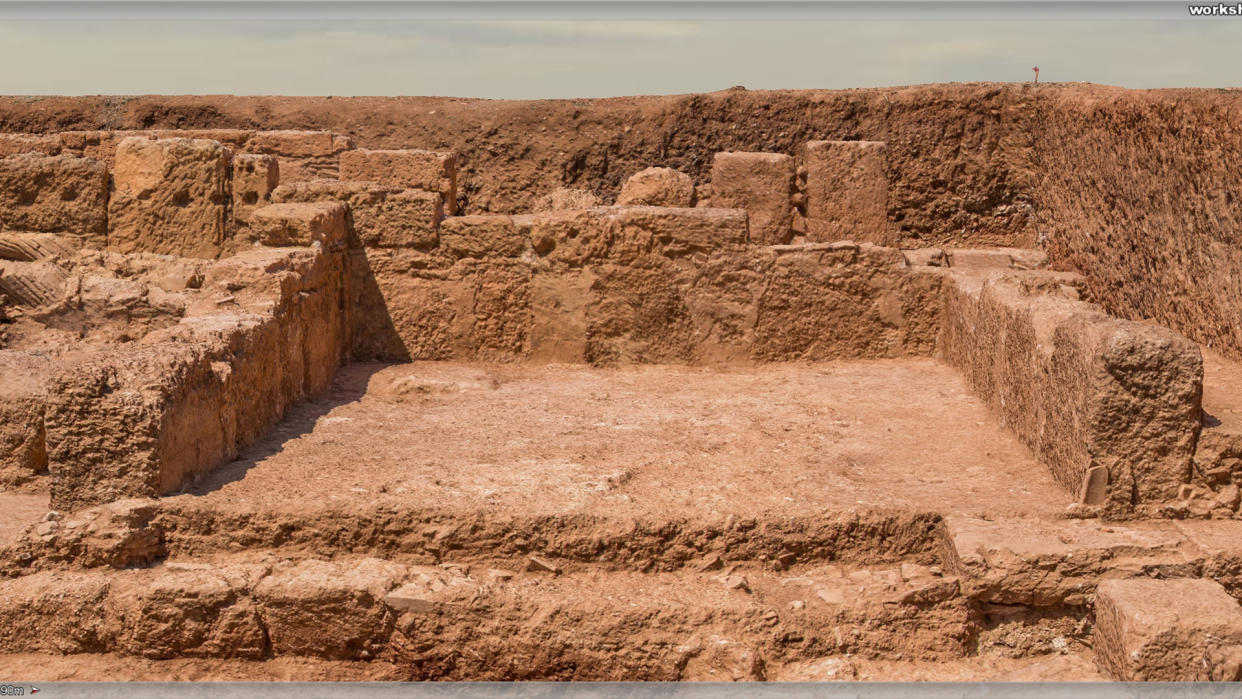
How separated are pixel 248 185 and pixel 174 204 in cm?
42

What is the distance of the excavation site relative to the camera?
4.00 m

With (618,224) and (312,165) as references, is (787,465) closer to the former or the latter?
(618,224)

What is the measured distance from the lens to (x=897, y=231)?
29.8 feet

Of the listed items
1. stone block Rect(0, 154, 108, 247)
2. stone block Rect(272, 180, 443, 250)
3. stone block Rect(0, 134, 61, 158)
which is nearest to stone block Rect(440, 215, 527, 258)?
stone block Rect(272, 180, 443, 250)

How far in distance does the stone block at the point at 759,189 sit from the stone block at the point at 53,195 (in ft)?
12.1

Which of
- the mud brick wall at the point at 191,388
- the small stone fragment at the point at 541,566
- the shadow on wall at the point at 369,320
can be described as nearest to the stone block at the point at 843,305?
the shadow on wall at the point at 369,320

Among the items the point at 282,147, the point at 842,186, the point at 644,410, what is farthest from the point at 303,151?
the point at 842,186

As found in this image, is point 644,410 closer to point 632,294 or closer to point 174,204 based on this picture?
point 632,294

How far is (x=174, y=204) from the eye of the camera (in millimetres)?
6746

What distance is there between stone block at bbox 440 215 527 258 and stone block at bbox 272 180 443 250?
0.11 metres

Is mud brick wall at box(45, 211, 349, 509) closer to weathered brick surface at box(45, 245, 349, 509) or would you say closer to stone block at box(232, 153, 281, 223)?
weathered brick surface at box(45, 245, 349, 509)

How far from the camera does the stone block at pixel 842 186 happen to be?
26.7 ft

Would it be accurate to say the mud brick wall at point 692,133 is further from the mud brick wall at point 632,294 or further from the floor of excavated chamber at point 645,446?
the floor of excavated chamber at point 645,446

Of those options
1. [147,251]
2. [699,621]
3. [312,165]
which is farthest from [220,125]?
[699,621]
